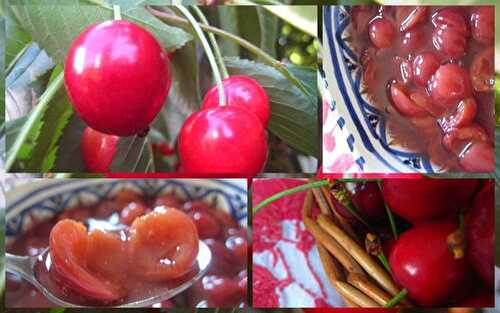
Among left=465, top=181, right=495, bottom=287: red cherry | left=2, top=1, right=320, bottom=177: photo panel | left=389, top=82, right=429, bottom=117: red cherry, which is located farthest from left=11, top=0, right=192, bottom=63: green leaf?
left=465, top=181, right=495, bottom=287: red cherry

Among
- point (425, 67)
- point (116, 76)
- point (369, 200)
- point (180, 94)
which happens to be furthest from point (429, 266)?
point (116, 76)

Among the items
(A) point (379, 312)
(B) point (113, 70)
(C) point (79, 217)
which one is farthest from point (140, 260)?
(A) point (379, 312)

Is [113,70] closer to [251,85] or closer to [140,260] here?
[251,85]

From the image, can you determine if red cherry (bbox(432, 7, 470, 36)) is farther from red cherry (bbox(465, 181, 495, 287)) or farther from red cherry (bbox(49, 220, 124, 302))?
red cherry (bbox(49, 220, 124, 302))

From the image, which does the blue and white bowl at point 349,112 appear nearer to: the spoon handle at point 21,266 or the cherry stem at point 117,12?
the cherry stem at point 117,12

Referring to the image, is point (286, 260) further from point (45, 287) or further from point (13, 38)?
point (13, 38)
